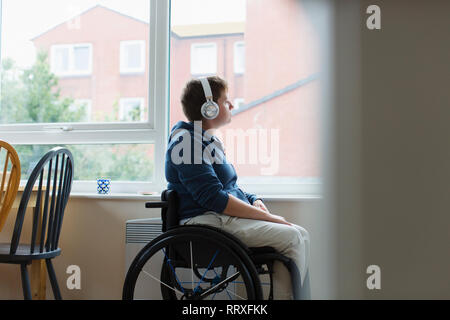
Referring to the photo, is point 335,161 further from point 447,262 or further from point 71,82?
point 71,82

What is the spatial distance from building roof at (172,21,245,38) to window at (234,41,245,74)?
7 centimetres

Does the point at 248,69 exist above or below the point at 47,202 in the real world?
Result: above

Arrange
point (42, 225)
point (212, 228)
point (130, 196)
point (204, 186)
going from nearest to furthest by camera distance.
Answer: point (212, 228) → point (204, 186) → point (42, 225) → point (130, 196)

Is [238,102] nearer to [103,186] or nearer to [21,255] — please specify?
[103,186]

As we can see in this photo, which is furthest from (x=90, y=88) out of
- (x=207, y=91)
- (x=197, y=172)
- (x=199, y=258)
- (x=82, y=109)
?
(x=199, y=258)

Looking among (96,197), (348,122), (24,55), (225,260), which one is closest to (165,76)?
(96,197)

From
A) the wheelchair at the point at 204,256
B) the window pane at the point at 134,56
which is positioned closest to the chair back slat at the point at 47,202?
the wheelchair at the point at 204,256

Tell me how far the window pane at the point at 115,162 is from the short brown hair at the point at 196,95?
27.0 inches

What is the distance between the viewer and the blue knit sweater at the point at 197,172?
1392 millimetres

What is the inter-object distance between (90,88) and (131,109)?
0.25 meters

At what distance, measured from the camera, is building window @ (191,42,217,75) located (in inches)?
85.1

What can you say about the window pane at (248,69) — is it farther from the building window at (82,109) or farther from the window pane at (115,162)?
the building window at (82,109)

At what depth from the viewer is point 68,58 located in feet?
7.66

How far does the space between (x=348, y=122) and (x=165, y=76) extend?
178 centimetres
